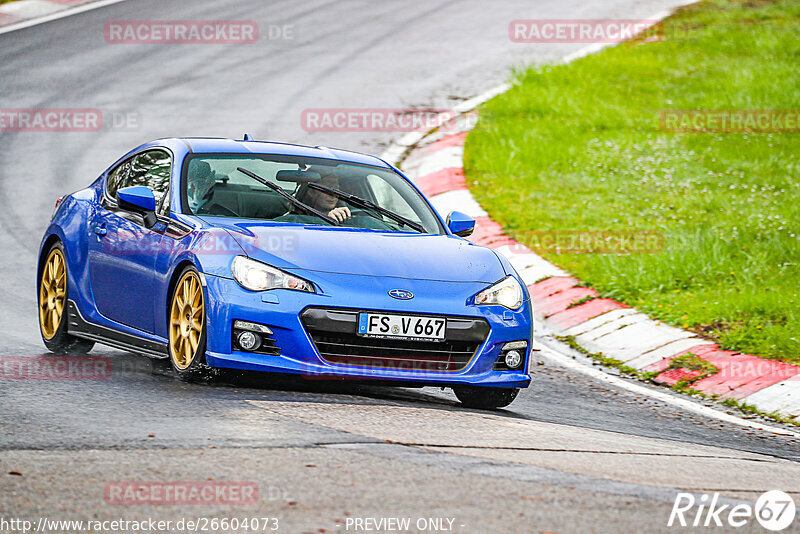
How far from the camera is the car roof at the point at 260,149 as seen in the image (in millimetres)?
7574

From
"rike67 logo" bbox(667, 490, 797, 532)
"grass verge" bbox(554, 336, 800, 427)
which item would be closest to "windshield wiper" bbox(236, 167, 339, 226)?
"grass verge" bbox(554, 336, 800, 427)

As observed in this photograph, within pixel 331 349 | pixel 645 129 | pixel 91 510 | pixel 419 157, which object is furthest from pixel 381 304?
pixel 645 129

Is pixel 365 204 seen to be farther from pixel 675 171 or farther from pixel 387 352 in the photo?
pixel 675 171

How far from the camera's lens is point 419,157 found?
16.3 meters

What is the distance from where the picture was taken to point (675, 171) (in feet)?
49.8

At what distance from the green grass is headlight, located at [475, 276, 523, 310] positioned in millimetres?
2800
